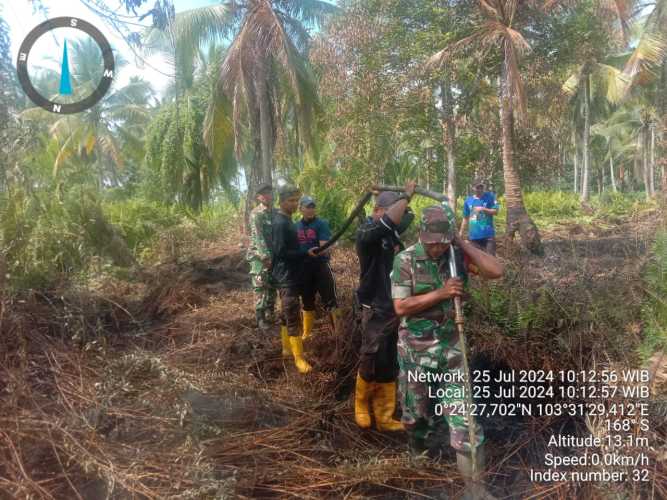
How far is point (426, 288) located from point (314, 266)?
1.95 m

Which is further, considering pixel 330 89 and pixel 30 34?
pixel 330 89

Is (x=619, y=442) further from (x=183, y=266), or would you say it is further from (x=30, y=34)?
(x=183, y=266)

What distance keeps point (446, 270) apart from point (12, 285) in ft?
12.1

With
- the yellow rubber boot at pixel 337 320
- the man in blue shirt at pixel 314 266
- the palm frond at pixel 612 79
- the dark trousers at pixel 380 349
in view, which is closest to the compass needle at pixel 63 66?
the man in blue shirt at pixel 314 266

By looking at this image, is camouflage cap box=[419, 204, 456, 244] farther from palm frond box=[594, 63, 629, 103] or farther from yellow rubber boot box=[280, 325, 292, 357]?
palm frond box=[594, 63, 629, 103]

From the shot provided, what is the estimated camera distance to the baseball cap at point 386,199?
10.6 ft

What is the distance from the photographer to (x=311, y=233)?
4594 mm

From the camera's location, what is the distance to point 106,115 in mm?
24797

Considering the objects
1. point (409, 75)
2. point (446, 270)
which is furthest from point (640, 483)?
point (409, 75)

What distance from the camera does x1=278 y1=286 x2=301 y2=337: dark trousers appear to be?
4254 millimetres

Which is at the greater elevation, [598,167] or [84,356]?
[598,167]

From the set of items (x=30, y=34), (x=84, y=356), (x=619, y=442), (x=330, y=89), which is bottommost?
(x=619, y=442)

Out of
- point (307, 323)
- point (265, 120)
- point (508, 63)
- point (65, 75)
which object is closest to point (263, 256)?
point (307, 323)

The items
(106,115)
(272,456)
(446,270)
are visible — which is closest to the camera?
(446,270)
